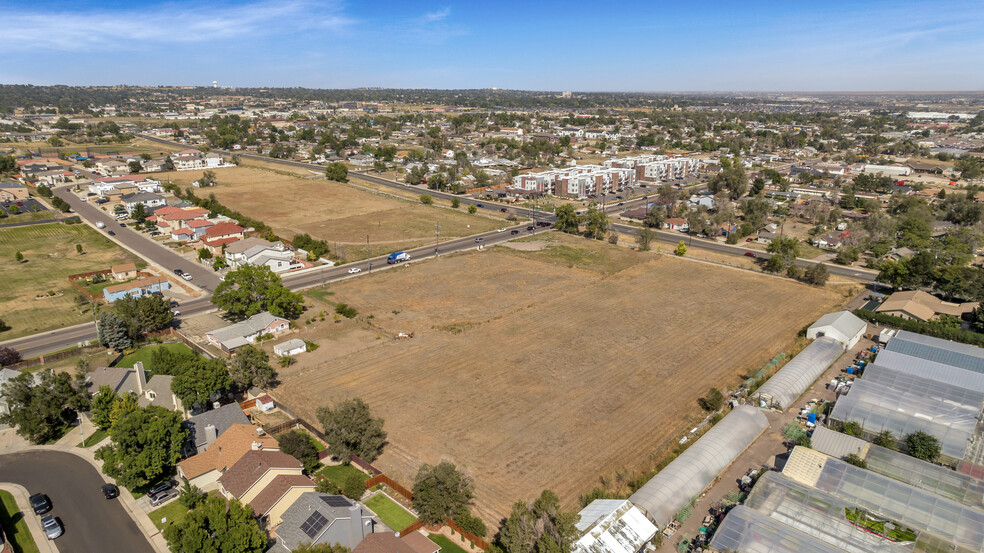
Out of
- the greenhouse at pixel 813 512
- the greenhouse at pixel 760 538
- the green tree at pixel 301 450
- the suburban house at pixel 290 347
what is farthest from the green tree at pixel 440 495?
the suburban house at pixel 290 347

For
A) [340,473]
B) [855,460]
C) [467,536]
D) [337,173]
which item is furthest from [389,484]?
[337,173]

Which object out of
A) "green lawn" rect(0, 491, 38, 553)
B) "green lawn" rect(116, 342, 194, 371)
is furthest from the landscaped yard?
"green lawn" rect(116, 342, 194, 371)

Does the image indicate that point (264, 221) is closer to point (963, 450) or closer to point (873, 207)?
point (963, 450)

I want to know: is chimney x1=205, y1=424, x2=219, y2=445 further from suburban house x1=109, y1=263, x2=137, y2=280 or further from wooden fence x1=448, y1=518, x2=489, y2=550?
suburban house x1=109, y1=263, x2=137, y2=280

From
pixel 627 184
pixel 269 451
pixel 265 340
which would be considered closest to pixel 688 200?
pixel 627 184

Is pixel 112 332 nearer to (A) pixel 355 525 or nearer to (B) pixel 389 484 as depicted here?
(B) pixel 389 484

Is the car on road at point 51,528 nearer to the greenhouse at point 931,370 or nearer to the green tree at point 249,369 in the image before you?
the green tree at point 249,369
